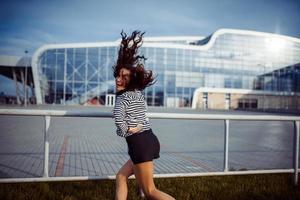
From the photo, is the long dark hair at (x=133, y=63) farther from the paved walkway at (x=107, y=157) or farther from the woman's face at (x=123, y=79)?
the paved walkway at (x=107, y=157)

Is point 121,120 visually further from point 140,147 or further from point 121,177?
point 121,177

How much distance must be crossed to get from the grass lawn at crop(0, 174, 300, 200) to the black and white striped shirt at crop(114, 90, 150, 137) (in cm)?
168

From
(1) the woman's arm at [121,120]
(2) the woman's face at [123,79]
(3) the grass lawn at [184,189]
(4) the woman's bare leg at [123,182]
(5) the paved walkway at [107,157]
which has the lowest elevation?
(5) the paved walkway at [107,157]

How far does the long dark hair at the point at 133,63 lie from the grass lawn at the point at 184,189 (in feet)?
6.14

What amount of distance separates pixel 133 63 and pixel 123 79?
22cm

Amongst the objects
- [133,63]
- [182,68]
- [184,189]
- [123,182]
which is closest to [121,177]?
[123,182]

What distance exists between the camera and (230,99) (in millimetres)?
64438

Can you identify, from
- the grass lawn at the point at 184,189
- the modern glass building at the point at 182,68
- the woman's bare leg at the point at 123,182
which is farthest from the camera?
the modern glass building at the point at 182,68

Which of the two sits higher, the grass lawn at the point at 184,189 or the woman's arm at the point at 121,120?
the woman's arm at the point at 121,120

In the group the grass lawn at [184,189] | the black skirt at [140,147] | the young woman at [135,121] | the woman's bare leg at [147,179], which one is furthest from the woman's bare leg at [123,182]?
the grass lawn at [184,189]

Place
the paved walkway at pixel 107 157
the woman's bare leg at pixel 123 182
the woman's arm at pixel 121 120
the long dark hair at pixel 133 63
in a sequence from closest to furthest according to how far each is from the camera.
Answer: the woman's arm at pixel 121 120 < the long dark hair at pixel 133 63 < the woman's bare leg at pixel 123 182 < the paved walkway at pixel 107 157

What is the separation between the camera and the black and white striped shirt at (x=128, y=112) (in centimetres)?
302

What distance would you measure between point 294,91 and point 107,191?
7027cm

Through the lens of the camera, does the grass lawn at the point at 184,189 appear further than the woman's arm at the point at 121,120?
Yes
